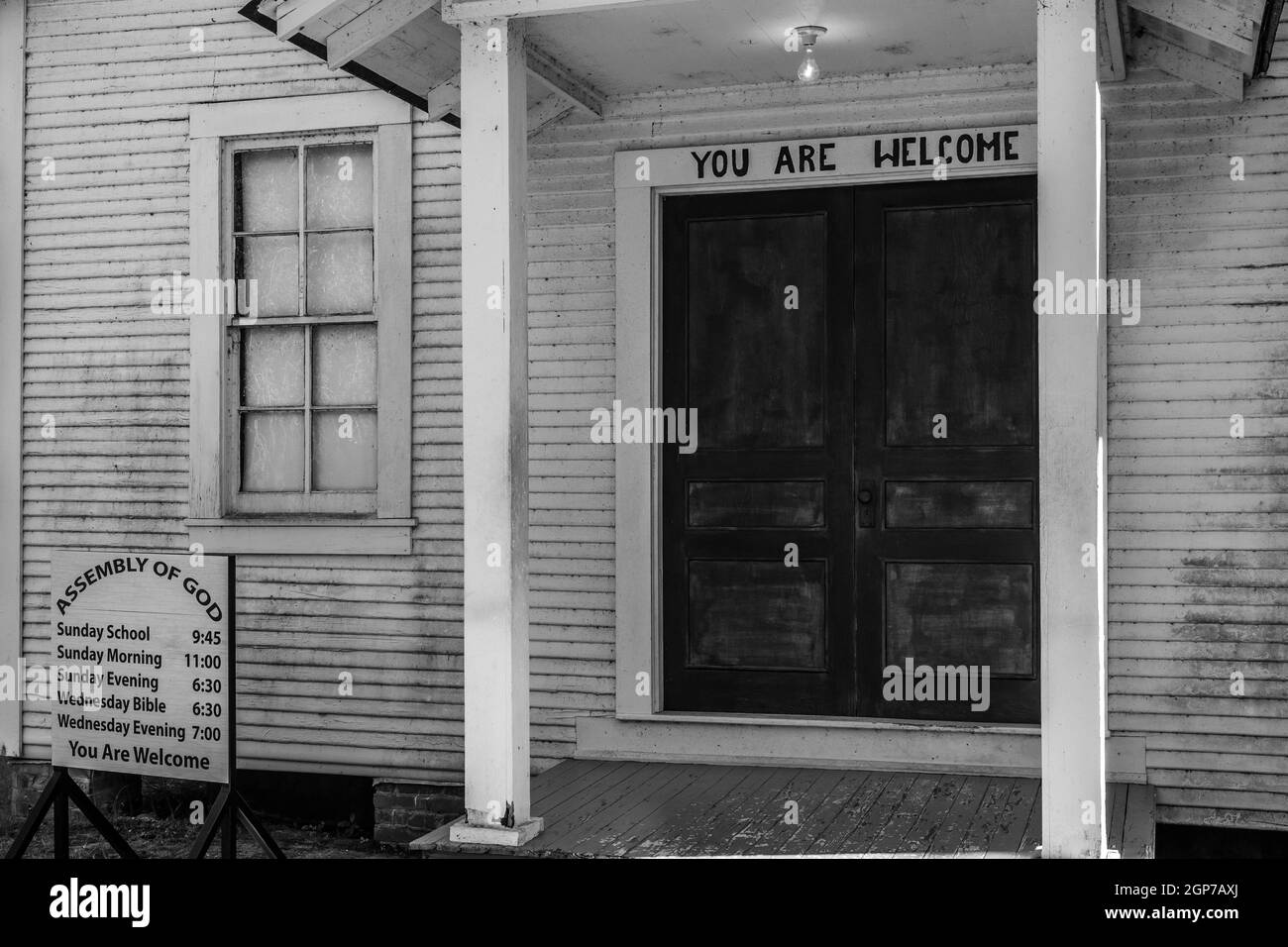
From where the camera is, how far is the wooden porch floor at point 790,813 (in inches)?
210

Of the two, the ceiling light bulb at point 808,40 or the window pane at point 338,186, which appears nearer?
the ceiling light bulb at point 808,40

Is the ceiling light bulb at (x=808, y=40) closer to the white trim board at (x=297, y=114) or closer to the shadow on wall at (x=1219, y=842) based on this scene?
the white trim board at (x=297, y=114)

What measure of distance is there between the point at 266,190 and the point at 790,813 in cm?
433

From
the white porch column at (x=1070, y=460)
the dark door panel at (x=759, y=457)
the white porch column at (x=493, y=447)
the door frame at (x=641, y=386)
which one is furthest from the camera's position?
the door frame at (x=641, y=386)

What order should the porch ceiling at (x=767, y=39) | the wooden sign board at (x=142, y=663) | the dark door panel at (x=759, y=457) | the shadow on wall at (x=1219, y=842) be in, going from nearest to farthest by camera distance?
the wooden sign board at (x=142, y=663), the porch ceiling at (x=767, y=39), the shadow on wall at (x=1219, y=842), the dark door panel at (x=759, y=457)

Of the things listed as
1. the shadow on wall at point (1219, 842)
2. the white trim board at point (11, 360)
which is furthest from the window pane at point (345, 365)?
the shadow on wall at point (1219, 842)

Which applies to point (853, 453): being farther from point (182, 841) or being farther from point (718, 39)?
point (182, 841)

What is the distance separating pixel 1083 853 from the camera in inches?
186

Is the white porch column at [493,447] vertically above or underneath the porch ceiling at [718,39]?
underneath

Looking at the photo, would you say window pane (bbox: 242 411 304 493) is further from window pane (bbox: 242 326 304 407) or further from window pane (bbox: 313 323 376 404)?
window pane (bbox: 313 323 376 404)

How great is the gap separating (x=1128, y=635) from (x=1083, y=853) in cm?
179

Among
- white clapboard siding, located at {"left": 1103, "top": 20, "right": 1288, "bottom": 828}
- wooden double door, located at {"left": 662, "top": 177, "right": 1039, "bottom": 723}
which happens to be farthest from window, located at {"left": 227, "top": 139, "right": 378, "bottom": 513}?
white clapboard siding, located at {"left": 1103, "top": 20, "right": 1288, "bottom": 828}

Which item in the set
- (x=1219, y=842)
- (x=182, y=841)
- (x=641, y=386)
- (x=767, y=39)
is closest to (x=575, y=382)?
(x=641, y=386)
